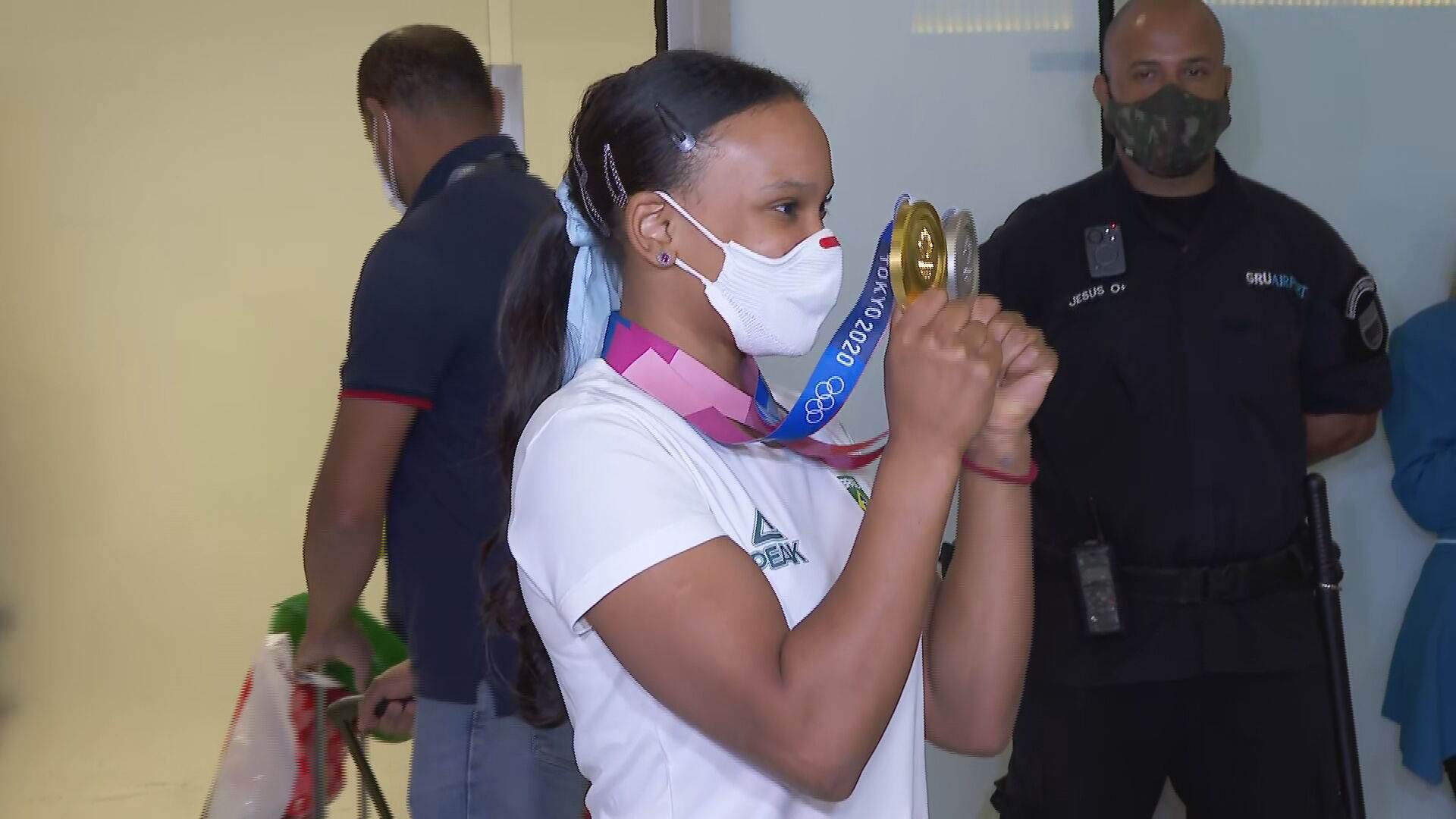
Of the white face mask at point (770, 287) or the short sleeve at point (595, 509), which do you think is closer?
the short sleeve at point (595, 509)

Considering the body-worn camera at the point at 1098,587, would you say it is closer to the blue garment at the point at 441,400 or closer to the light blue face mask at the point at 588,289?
the blue garment at the point at 441,400

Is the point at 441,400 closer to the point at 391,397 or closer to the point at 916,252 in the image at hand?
the point at 391,397

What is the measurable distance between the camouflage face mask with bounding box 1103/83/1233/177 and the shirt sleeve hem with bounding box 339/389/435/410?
135 cm

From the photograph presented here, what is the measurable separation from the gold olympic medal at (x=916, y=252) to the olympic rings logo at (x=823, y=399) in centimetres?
10

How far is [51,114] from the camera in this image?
15.7 feet

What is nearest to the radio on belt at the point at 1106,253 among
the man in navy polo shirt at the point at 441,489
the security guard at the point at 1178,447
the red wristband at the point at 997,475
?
the security guard at the point at 1178,447

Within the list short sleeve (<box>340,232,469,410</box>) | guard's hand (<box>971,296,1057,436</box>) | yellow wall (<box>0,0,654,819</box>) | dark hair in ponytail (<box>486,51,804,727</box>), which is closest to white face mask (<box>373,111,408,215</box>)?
short sleeve (<box>340,232,469,410</box>)

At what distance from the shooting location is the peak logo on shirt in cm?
116

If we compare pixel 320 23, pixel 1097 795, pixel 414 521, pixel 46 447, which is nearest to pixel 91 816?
pixel 46 447

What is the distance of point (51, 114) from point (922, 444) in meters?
4.50

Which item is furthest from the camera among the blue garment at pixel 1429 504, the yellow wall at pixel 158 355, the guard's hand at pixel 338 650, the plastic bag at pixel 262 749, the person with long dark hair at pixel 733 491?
the yellow wall at pixel 158 355

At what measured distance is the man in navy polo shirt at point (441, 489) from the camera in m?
2.06

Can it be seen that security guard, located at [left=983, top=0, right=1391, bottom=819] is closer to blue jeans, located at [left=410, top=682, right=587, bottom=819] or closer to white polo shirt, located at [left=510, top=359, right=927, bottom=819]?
blue jeans, located at [left=410, top=682, right=587, bottom=819]

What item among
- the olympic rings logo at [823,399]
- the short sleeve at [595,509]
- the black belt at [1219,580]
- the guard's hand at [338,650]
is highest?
the olympic rings logo at [823,399]
